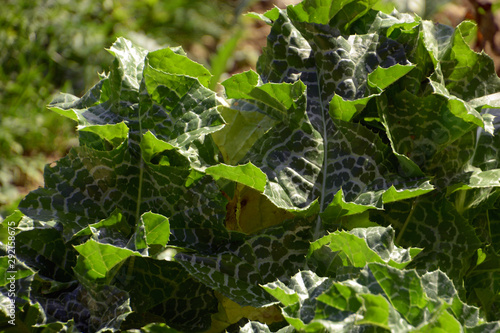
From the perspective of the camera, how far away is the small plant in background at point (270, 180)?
901 mm

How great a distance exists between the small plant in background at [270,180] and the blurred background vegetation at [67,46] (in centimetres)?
204

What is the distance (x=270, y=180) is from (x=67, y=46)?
3720 millimetres

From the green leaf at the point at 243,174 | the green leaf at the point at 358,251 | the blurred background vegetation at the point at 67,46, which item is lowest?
the blurred background vegetation at the point at 67,46

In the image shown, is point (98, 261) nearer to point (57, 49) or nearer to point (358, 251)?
point (358, 251)

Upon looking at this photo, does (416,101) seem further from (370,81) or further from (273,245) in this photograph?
(273,245)

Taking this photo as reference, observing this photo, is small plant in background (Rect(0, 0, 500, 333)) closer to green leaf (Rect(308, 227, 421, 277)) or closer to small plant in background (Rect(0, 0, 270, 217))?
green leaf (Rect(308, 227, 421, 277))

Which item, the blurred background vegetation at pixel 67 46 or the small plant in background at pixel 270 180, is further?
the blurred background vegetation at pixel 67 46

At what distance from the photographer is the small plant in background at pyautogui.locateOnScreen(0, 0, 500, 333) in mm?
901

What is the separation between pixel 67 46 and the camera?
4230 mm

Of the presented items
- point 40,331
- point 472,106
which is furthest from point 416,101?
point 40,331

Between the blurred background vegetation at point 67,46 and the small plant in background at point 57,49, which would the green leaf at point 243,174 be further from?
the small plant in background at point 57,49

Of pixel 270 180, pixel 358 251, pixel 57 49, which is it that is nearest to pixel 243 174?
Result: pixel 270 180

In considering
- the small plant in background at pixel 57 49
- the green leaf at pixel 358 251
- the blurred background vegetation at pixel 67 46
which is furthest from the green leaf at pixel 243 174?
the small plant in background at pixel 57 49

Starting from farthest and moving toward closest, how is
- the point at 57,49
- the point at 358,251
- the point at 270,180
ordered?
the point at 57,49 → the point at 270,180 → the point at 358,251
